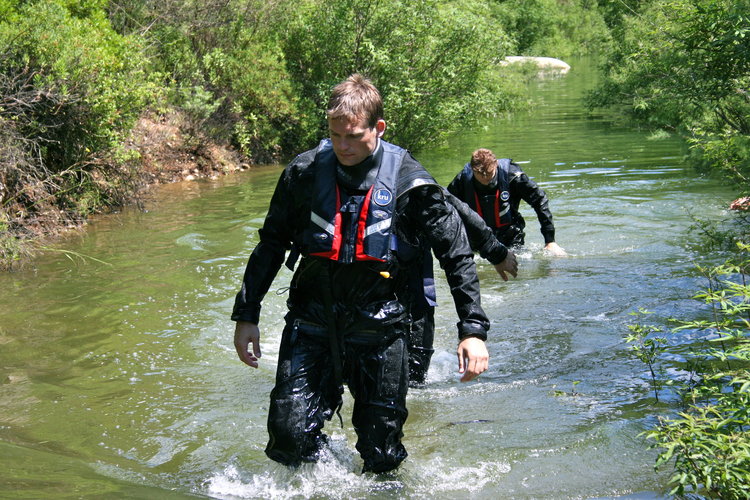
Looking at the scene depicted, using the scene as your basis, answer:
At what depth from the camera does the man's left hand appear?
154 inches

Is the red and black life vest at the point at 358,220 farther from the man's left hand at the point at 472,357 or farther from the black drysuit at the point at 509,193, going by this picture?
the black drysuit at the point at 509,193

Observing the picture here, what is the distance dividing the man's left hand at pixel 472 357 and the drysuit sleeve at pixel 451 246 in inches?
1.9

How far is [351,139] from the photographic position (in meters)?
3.92

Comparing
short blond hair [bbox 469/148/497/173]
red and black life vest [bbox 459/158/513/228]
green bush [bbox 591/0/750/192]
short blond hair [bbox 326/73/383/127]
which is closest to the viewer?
short blond hair [bbox 326/73/383/127]

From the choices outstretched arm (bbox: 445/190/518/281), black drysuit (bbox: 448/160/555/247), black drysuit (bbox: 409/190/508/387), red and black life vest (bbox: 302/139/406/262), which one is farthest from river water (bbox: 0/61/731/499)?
red and black life vest (bbox: 302/139/406/262)

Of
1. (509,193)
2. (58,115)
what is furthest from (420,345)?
(58,115)

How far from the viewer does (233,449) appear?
5.18 meters

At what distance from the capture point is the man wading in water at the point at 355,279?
3936 millimetres

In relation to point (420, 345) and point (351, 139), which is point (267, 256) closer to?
point (351, 139)

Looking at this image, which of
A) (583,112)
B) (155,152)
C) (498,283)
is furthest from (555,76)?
(498,283)

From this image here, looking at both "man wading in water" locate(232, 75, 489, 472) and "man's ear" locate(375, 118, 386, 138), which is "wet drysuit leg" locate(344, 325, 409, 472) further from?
"man's ear" locate(375, 118, 386, 138)

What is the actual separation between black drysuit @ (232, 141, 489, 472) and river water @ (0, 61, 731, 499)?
1.37 ft

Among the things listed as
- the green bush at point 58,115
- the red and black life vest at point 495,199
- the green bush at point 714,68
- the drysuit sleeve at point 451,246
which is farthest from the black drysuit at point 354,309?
the green bush at point 58,115

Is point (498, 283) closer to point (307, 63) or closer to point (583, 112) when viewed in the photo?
point (307, 63)
